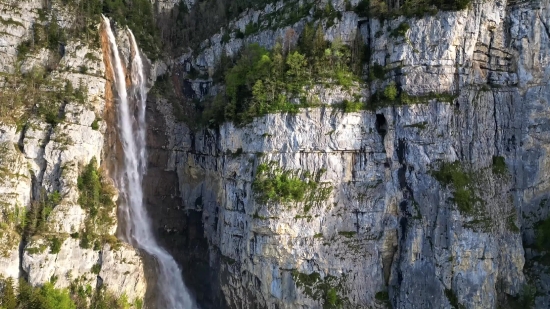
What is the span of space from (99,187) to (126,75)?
41.6 feet

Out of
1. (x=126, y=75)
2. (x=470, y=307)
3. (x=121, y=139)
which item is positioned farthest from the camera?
(x=126, y=75)

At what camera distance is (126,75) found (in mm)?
40500

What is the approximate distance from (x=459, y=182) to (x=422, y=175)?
2431mm

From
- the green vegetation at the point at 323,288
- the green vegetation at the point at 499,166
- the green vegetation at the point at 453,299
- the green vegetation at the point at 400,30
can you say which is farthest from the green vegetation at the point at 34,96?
the green vegetation at the point at 499,166

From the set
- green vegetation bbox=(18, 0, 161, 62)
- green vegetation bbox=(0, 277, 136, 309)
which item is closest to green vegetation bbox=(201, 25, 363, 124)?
green vegetation bbox=(18, 0, 161, 62)

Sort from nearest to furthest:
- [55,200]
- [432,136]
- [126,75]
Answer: [432,136]
[55,200]
[126,75]

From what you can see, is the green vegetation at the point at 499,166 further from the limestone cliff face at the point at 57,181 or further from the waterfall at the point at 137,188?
the limestone cliff face at the point at 57,181

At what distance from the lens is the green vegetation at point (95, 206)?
31.7m

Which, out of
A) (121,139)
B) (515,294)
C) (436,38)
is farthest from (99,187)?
(515,294)

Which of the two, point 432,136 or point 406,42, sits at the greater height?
point 406,42

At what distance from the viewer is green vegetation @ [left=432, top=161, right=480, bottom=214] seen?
27594 millimetres

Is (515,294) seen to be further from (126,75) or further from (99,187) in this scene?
(126,75)

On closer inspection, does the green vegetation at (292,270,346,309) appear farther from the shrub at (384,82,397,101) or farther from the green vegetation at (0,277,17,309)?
the green vegetation at (0,277,17,309)

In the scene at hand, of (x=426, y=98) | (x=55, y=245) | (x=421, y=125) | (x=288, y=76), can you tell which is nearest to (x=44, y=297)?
(x=55, y=245)
